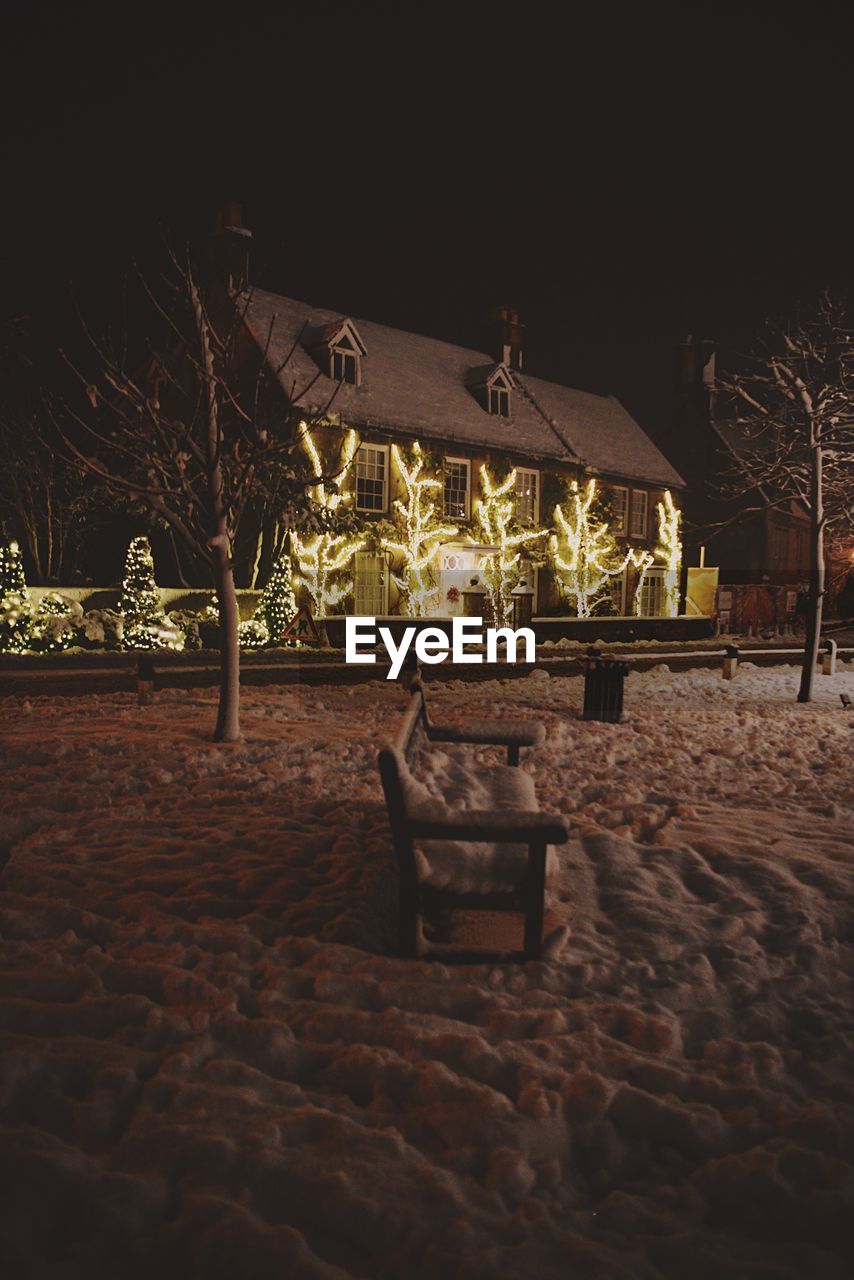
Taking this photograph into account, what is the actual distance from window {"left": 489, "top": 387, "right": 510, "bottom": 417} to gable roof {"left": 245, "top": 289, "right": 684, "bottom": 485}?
326mm

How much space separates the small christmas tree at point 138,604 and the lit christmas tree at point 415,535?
7.90 meters

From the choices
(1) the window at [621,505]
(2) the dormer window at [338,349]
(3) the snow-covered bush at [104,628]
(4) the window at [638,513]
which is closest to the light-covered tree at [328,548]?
(2) the dormer window at [338,349]

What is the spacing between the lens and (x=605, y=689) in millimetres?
11125

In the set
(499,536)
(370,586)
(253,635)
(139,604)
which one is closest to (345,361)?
(370,586)

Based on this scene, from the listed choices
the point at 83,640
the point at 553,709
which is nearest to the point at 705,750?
the point at 553,709

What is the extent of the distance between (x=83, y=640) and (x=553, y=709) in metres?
12.6

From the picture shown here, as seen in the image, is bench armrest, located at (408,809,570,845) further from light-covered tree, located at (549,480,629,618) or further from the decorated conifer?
light-covered tree, located at (549,480,629,618)

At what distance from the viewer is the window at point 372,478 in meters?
25.3

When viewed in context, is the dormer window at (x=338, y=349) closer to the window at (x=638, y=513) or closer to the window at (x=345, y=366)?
the window at (x=345, y=366)

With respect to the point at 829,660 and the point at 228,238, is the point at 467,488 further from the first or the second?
the point at 829,660

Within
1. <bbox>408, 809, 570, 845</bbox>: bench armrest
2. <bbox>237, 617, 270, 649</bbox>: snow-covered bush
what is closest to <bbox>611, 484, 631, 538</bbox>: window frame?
<bbox>237, 617, 270, 649</bbox>: snow-covered bush

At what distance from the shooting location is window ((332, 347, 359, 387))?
25.2 meters

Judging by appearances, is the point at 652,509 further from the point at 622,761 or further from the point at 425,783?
the point at 425,783

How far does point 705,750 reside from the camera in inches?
358
